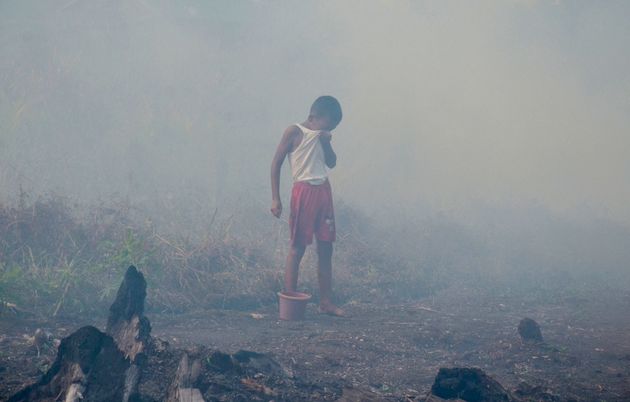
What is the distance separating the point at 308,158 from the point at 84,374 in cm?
334

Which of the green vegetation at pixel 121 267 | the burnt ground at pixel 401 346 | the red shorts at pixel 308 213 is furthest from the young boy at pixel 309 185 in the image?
the green vegetation at pixel 121 267

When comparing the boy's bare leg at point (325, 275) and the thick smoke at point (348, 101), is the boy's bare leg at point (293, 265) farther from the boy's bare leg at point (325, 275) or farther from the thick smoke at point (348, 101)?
the thick smoke at point (348, 101)

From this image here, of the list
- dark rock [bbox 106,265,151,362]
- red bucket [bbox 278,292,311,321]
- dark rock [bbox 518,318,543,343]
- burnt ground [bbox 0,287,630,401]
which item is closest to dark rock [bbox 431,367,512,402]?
burnt ground [bbox 0,287,630,401]

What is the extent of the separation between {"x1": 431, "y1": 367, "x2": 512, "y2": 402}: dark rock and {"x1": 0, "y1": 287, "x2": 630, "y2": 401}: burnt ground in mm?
265

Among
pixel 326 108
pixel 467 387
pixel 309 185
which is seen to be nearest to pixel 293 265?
pixel 309 185

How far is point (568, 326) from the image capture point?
5801 millimetres

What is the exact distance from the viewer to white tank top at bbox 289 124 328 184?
17.7 ft

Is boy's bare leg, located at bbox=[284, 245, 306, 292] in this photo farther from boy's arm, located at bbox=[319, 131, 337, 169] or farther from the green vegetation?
boy's arm, located at bbox=[319, 131, 337, 169]

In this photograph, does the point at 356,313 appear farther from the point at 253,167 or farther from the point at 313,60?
the point at 313,60

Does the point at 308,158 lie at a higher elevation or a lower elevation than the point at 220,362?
higher

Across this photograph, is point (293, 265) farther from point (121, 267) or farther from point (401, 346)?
point (121, 267)

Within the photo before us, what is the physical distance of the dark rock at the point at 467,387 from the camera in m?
2.72

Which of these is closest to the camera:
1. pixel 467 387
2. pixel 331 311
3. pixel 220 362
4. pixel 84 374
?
pixel 84 374

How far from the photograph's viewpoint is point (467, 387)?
108 inches
